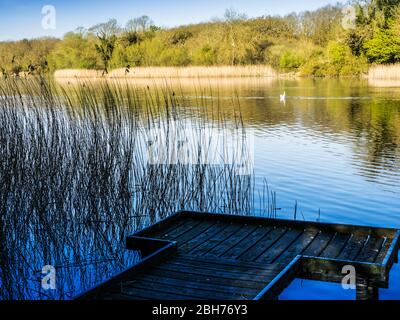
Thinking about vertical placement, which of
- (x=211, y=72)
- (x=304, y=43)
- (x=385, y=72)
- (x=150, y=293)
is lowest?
(x=150, y=293)

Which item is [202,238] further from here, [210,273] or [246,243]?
[210,273]

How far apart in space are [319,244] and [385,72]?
23.7 m

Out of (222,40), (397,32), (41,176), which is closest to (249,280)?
(41,176)

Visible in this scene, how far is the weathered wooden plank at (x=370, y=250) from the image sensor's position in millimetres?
3148

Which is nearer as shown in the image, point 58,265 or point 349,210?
point 58,265

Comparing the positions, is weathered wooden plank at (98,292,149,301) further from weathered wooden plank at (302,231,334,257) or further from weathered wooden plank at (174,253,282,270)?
weathered wooden plank at (302,231,334,257)

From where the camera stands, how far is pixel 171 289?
2.76m

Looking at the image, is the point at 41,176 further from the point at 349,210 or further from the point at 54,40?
the point at 54,40

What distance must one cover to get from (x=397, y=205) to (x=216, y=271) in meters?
2.93

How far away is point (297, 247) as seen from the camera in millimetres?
3385

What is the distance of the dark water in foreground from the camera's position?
12.3ft

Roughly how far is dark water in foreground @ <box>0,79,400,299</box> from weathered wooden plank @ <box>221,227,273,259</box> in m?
0.38

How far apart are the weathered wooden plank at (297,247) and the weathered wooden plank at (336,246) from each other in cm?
13

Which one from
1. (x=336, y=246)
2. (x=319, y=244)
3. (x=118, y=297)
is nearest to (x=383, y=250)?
(x=336, y=246)
